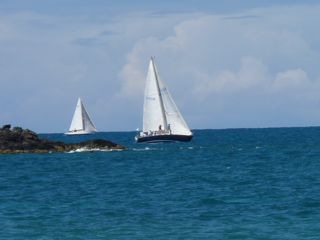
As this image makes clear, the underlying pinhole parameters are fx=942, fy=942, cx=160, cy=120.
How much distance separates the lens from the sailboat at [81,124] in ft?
644

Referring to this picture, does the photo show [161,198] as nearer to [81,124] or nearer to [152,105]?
[152,105]

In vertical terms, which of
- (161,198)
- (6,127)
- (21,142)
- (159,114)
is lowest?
(161,198)

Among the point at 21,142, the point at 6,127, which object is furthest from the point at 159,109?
the point at 6,127

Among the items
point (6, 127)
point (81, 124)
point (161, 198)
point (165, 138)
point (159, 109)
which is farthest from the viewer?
point (81, 124)

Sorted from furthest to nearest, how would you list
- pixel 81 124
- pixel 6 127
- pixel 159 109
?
pixel 81 124 → pixel 159 109 → pixel 6 127

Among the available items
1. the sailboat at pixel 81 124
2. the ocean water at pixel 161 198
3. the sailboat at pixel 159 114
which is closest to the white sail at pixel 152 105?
A: the sailboat at pixel 159 114

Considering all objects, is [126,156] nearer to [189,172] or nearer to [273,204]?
[189,172]

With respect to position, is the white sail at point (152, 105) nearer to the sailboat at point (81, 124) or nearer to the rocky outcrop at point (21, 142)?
the rocky outcrop at point (21, 142)

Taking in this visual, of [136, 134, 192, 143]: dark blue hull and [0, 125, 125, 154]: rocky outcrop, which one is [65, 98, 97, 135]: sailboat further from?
[0, 125, 125, 154]: rocky outcrop

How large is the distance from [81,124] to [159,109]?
283 ft

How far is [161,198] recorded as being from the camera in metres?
46.8

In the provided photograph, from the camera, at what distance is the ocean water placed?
3484 centimetres

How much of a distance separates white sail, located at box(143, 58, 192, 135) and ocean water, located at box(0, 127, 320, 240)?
28.5 metres

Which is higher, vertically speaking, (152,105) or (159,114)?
(152,105)
